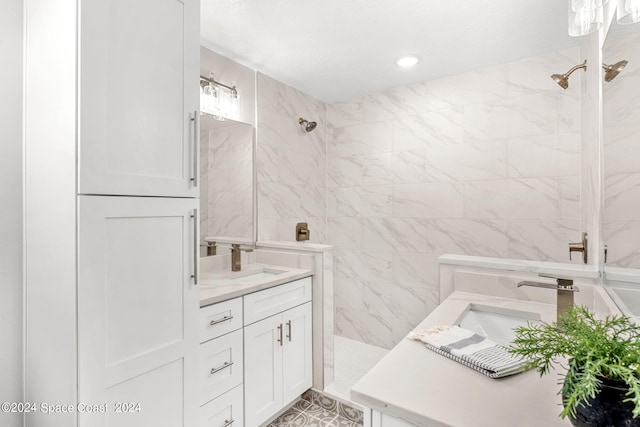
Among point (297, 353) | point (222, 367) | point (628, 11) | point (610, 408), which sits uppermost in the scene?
point (628, 11)

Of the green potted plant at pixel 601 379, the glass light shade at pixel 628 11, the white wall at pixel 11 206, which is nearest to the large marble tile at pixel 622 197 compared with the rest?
the glass light shade at pixel 628 11

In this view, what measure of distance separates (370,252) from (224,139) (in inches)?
67.0

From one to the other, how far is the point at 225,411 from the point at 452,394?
1.33 meters

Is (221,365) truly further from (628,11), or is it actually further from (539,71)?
(539,71)

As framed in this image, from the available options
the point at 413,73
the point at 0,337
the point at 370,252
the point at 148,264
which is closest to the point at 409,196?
the point at 370,252

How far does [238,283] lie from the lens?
76.7 inches

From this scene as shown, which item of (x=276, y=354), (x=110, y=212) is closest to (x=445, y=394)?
(x=110, y=212)

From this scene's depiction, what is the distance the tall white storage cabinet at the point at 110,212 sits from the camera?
1.04m

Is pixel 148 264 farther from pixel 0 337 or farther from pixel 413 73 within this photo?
pixel 413 73

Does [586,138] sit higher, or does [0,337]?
[586,138]

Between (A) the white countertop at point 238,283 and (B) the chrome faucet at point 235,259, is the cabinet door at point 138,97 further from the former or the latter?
(B) the chrome faucet at point 235,259

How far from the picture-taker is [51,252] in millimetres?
1111

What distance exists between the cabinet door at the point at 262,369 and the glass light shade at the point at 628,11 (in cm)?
197

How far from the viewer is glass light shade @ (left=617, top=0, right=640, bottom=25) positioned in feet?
2.99
